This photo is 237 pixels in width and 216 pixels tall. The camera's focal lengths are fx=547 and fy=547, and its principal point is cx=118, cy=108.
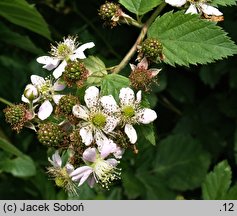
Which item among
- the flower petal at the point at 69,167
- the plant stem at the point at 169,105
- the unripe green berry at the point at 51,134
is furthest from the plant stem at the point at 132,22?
the plant stem at the point at 169,105

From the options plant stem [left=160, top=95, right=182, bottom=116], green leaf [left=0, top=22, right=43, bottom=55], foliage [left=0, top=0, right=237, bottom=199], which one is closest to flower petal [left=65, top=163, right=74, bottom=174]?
foliage [left=0, top=0, right=237, bottom=199]

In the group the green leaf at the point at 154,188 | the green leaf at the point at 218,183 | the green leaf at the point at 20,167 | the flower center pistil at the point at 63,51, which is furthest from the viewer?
the green leaf at the point at 154,188

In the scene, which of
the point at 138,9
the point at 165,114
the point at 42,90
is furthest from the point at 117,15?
the point at 165,114

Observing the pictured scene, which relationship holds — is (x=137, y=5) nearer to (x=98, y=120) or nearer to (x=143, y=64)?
(x=143, y=64)

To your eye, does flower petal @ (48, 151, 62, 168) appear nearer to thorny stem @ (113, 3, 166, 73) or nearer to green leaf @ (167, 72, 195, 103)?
thorny stem @ (113, 3, 166, 73)

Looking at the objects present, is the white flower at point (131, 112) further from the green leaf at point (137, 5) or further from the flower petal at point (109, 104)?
the green leaf at point (137, 5)
